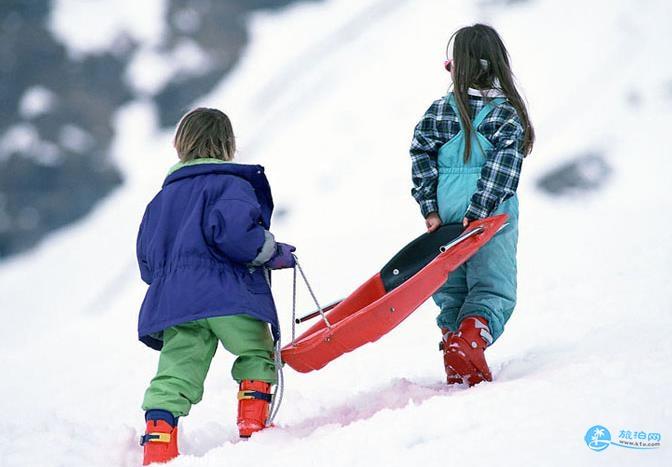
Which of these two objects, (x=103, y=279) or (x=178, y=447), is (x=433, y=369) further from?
(x=103, y=279)

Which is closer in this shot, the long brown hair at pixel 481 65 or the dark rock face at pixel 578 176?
the long brown hair at pixel 481 65

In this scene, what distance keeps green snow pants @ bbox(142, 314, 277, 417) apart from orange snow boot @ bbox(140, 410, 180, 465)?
1.1 inches

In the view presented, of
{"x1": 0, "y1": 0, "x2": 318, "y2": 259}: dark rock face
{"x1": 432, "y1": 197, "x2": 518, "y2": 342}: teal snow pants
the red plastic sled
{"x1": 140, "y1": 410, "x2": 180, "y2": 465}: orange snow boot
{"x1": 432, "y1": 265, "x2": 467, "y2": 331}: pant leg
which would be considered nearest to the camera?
{"x1": 140, "y1": 410, "x2": 180, "y2": 465}: orange snow boot

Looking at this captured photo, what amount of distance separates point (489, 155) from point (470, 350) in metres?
0.48

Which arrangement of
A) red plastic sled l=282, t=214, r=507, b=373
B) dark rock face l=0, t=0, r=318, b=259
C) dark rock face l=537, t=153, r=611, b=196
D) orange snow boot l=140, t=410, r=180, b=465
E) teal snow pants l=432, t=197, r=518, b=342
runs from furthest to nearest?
dark rock face l=0, t=0, r=318, b=259
dark rock face l=537, t=153, r=611, b=196
teal snow pants l=432, t=197, r=518, b=342
red plastic sled l=282, t=214, r=507, b=373
orange snow boot l=140, t=410, r=180, b=465

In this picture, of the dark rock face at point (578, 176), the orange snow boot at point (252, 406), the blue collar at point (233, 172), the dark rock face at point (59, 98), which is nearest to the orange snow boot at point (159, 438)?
the orange snow boot at point (252, 406)

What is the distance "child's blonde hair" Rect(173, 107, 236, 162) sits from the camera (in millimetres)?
2211

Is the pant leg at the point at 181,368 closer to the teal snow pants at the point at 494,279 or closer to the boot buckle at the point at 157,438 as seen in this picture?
the boot buckle at the point at 157,438

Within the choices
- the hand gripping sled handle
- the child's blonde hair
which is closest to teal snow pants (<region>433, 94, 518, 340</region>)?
the hand gripping sled handle

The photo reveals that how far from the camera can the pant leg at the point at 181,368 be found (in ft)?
6.47

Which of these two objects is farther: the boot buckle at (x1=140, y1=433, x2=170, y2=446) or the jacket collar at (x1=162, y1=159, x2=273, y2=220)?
the jacket collar at (x1=162, y1=159, x2=273, y2=220)

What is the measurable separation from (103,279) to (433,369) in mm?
8498

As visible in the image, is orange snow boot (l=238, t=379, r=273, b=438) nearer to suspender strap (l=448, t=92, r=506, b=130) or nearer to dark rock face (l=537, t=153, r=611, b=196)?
suspender strap (l=448, t=92, r=506, b=130)

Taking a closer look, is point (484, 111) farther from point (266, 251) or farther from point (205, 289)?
point (205, 289)
